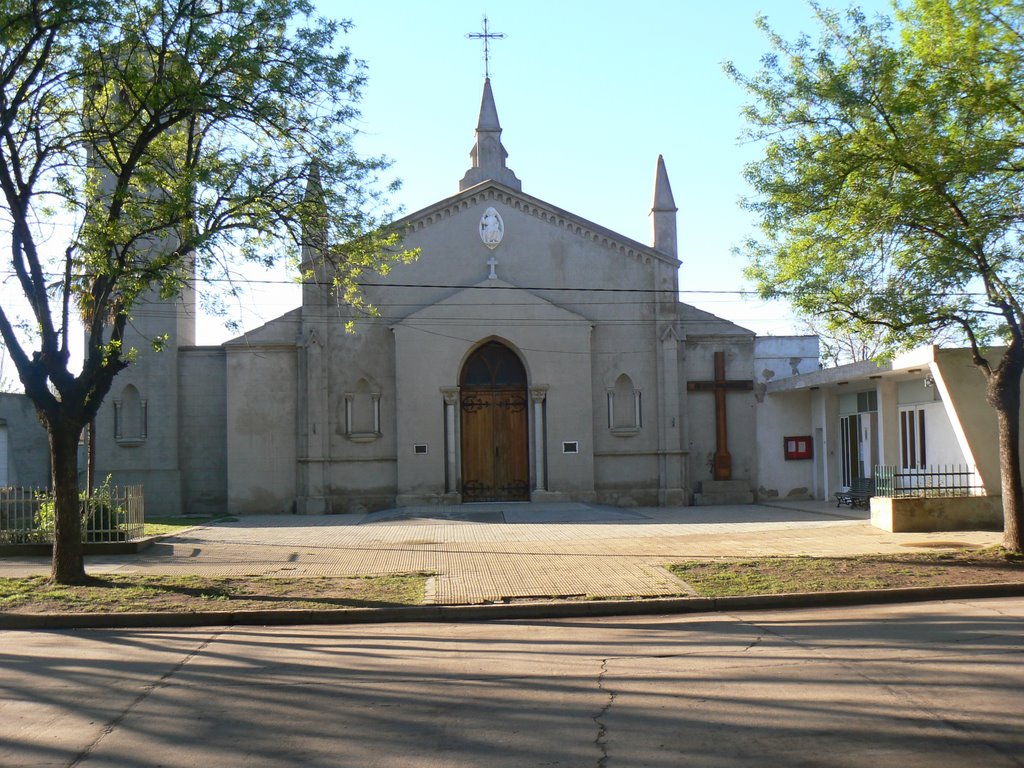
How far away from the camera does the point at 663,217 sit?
3047 centimetres

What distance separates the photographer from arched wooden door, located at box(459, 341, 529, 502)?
28703 mm

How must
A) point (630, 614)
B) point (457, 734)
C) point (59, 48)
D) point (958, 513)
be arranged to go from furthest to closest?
point (958, 513) → point (59, 48) → point (630, 614) → point (457, 734)

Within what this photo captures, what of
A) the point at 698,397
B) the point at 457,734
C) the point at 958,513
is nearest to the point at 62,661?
the point at 457,734

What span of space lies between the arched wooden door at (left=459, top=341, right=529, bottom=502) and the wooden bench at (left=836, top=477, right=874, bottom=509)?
9.03 meters

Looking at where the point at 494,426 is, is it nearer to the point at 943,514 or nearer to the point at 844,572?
the point at 943,514

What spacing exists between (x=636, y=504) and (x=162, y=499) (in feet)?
46.7

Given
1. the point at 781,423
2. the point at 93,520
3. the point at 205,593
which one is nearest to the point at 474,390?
the point at 781,423

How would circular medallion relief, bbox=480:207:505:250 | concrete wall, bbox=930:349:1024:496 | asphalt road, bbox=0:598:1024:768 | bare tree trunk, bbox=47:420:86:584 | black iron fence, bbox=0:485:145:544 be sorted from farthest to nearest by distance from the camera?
circular medallion relief, bbox=480:207:505:250 < concrete wall, bbox=930:349:1024:496 < black iron fence, bbox=0:485:145:544 < bare tree trunk, bbox=47:420:86:584 < asphalt road, bbox=0:598:1024:768

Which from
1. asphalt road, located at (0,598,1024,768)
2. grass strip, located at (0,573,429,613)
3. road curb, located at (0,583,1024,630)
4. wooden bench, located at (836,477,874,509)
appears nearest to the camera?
asphalt road, located at (0,598,1024,768)

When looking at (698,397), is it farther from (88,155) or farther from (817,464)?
(88,155)

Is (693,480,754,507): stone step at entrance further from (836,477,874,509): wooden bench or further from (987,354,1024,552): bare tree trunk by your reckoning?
(987,354,1024,552): bare tree trunk

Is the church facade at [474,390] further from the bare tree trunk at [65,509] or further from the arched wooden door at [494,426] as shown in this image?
the bare tree trunk at [65,509]

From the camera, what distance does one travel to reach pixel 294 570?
1477 cm

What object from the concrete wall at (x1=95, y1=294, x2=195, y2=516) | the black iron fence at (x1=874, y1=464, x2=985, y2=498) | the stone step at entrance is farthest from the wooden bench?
the concrete wall at (x1=95, y1=294, x2=195, y2=516)
